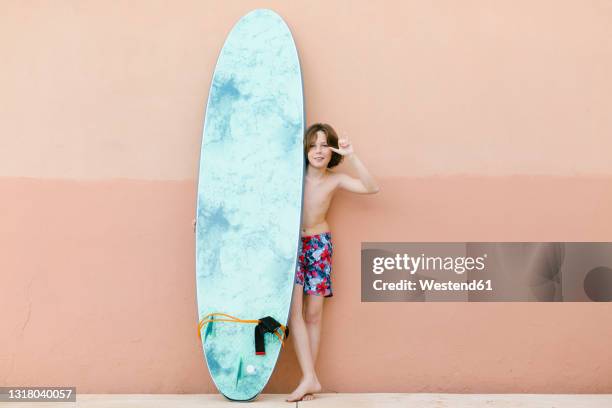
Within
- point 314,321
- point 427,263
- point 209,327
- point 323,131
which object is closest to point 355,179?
point 323,131

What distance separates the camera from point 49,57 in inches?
127

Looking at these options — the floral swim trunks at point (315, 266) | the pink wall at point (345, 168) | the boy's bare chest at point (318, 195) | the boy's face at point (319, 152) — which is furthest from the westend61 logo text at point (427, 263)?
the boy's face at point (319, 152)

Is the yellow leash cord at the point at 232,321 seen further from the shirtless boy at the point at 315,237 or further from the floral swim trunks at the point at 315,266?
the floral swim trunks at the point at 315,266

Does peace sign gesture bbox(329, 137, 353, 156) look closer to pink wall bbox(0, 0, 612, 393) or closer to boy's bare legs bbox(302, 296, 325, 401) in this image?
pink wall bbox(0, 0, 612, 393)

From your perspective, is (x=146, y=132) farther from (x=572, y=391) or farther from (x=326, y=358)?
(x=572, y=391)

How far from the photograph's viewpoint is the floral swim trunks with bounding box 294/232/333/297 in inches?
117

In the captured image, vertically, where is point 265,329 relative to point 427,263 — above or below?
below

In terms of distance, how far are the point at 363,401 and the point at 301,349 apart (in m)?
0.34

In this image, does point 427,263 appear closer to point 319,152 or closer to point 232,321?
point 319,152

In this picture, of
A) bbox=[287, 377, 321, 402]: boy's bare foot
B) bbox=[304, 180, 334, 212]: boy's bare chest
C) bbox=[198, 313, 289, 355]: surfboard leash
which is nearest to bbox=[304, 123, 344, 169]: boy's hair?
bbox=[304, 180, 334, 212]: boy's bare chest

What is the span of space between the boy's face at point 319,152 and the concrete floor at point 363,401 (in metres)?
1.03

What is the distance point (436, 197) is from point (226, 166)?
98cm

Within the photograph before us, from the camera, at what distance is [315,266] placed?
2.97 m

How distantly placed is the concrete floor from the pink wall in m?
0.08
